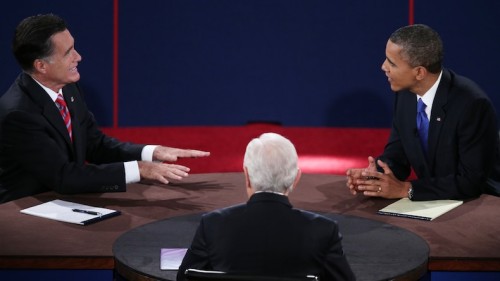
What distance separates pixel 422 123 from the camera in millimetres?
2977

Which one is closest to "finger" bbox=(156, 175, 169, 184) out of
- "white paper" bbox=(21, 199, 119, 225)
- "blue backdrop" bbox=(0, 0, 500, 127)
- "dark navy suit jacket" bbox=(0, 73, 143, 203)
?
"dark navy suit jacket" bbox=(0, 73, 143, 203)

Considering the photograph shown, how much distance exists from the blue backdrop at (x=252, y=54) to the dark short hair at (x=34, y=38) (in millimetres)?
1818

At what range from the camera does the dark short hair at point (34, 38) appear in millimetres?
2939

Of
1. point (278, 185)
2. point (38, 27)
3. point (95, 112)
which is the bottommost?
point (95, 112)

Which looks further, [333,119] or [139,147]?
[333,119]

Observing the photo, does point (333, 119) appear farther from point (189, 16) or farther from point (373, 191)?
point (373, 191)

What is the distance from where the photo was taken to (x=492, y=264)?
204cm

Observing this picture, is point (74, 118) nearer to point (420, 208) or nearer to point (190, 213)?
point (190, 213)

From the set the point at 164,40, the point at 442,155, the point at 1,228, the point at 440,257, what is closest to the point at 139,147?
the point at 1,228

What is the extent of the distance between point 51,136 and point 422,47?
1416 millimetres

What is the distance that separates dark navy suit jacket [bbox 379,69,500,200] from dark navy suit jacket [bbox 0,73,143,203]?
3.59ft

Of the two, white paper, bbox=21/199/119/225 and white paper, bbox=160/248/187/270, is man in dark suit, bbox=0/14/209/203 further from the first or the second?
white paper, bbox=160/248/187/270

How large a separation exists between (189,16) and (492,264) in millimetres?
3128

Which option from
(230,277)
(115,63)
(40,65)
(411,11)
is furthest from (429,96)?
(115,63)
